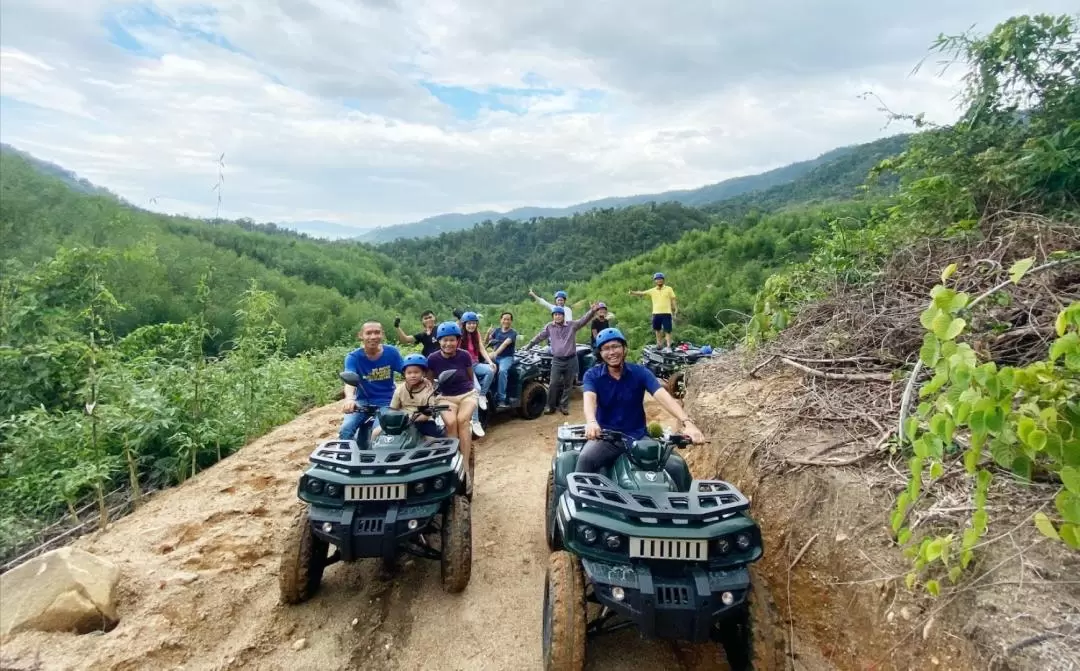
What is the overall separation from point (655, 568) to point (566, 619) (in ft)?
1.62

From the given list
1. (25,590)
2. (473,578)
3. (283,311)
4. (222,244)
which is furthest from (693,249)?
(222,244)

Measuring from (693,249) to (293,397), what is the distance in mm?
20150

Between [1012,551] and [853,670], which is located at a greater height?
[1012,551]

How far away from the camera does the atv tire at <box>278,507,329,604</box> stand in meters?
3.55

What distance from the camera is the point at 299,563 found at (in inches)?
140

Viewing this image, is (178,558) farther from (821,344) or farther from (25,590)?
(821,344)

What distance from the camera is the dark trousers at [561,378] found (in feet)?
27.2

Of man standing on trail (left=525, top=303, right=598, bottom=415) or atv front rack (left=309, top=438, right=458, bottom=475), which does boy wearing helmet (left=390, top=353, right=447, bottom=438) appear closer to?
atv front rack (left=309, top=438, right=458, bottom=475)

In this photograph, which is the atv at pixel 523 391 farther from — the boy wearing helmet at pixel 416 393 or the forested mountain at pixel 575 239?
the forested mountain at pixel 575 239

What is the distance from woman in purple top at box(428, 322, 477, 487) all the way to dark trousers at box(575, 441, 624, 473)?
1.47 meters

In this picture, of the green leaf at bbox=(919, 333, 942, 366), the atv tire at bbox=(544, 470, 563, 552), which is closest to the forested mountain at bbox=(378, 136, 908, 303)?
the atv tire at bbox=(544, 470, 563, 552)

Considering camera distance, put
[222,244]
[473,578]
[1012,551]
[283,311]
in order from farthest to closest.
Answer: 1. [222,244]
2. [283,311]
3. [473,578]
4. [1012,551]

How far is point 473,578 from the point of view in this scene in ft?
13.2

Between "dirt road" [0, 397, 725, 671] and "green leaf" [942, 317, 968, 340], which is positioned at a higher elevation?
"green leaf" [942, 317, 968, 340]
